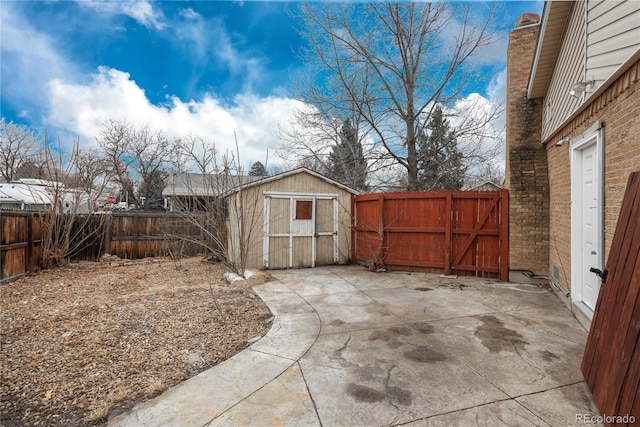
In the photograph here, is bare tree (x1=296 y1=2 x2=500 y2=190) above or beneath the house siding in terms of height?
above

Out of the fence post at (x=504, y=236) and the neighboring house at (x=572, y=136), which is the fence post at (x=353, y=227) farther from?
the neighboring house at (x=572, y=136)

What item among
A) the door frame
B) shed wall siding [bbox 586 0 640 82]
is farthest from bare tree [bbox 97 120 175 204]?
shed wall siding [bbox 586 0 640 82]

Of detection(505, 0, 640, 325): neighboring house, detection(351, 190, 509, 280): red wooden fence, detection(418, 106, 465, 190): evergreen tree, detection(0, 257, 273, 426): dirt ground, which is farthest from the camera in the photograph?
detection(418, 106, 465, 190): evergreen tree

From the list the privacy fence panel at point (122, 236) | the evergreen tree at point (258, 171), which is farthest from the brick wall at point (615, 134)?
the privacy fence panel at point (122, 236)

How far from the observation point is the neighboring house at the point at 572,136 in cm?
301

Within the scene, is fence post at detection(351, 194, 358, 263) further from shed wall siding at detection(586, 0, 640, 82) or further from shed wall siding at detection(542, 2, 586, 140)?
shed wall siding at detection(586, 0, 640, 82)

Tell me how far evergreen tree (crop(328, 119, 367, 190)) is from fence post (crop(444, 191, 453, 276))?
251 inches

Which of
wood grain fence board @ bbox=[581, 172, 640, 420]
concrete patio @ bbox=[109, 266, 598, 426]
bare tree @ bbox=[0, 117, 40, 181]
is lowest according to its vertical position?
concrete patio @ bbox=[109, 266, 598, 426]

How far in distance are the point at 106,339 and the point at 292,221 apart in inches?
198

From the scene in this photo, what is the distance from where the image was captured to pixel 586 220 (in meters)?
4.10

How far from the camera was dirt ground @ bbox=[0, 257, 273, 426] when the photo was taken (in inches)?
92.0

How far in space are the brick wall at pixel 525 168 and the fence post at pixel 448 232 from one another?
116 centimetres

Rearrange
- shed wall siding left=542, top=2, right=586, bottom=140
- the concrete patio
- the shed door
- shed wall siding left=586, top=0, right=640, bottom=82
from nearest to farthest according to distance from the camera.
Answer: the concrete patio, shed wall siding left=586, top=0, right=640, bottom=82, shed wall siding left=542, top=2, right=586, bottom=140, the shed door

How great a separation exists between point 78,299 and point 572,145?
323 inches
